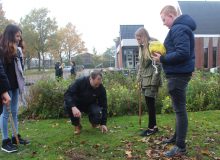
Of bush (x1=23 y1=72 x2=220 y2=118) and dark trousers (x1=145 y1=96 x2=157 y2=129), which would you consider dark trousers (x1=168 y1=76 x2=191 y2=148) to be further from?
bush (x1=23 y1=72 x2=220 y2=118)

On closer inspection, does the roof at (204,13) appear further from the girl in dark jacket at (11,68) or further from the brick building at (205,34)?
the girl in dark jacket at (11,68)

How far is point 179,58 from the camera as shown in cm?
399

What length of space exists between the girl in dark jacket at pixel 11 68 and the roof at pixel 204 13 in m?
26.9

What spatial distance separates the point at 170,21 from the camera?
14.0 feet

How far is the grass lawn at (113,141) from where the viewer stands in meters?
4.56

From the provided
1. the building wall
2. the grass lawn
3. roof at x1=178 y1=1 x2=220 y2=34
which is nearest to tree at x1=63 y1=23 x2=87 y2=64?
roof at x1=178 y1=1 x2=220 y2=34

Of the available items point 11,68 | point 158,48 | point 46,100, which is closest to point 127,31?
point 46,100

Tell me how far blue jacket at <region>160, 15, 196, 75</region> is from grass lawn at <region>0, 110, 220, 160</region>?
1.19 meters

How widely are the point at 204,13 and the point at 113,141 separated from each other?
2889 centimetres

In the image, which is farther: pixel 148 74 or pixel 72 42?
pixel 72 42

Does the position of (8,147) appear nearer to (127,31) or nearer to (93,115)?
(93,115)

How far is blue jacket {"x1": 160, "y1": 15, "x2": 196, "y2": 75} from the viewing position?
157 inches

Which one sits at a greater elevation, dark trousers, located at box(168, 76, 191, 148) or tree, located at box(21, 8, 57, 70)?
tree, located at box(21, 8, 57, 70)

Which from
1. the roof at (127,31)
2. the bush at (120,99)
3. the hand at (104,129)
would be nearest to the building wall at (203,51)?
the roof at (127,31)
